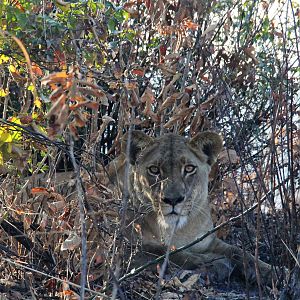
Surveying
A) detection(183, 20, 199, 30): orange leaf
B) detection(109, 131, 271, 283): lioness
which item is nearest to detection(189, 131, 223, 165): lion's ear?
detection(109, 131, 271, 283): lioness

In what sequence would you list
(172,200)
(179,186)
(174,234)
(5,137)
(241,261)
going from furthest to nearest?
(174,234), (241,261), (179,186), (172,200), (5,137)

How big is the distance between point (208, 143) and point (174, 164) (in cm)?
32

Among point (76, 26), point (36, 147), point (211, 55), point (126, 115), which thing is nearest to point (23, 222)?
point (36, 147)

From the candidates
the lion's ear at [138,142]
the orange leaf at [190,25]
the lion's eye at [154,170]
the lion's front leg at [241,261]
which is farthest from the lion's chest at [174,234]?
the orange leaf at [190,25]

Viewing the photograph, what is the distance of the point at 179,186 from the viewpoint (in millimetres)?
5008

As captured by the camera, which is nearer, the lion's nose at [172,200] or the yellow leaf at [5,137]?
the yellow leaf at [5,137]

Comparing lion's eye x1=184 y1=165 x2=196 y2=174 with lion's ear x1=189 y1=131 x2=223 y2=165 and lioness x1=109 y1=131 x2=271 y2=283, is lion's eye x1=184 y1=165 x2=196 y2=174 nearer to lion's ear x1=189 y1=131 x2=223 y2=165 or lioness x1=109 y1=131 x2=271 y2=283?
lioness x1=109 y1=131 x2=271 y2=283

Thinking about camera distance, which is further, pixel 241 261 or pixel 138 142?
pixel 138 142

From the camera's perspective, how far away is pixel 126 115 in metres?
4.38

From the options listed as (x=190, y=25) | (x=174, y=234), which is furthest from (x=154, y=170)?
(x=190, y=25)

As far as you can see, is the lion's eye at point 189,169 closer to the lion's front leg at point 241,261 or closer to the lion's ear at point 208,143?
the lion's ear at point 208,143

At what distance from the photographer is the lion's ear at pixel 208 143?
17.6ft

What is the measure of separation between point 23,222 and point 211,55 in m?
2.24

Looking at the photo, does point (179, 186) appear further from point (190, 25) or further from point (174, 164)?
point (190, 25)
